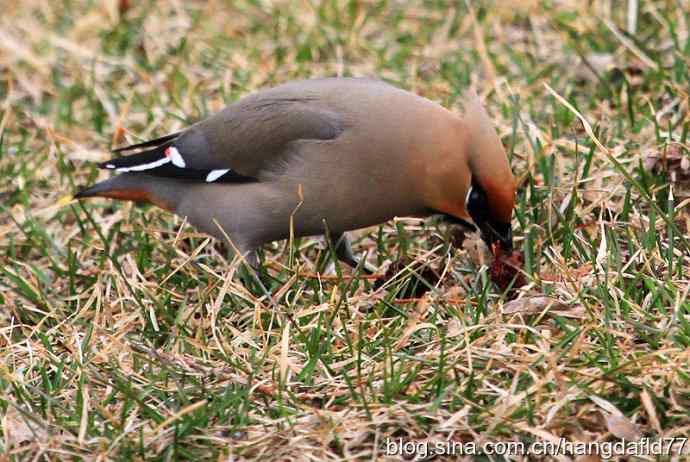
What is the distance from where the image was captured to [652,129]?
5488mm

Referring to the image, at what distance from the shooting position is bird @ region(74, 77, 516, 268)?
14.8 ft

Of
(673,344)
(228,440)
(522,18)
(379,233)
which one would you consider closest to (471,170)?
(379,233)

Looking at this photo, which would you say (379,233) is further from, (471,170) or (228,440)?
(228,440)

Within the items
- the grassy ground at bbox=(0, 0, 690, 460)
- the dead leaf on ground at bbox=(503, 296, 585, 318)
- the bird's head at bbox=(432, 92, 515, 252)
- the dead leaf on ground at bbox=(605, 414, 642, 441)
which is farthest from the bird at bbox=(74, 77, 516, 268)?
the dead leaf on ground at bbox=(605, 414, 642, 441)

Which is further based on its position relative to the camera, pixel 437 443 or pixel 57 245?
pixel 57 245

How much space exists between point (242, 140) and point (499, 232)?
3.75 feet

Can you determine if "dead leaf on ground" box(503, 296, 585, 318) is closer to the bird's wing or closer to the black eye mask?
the black eye mask

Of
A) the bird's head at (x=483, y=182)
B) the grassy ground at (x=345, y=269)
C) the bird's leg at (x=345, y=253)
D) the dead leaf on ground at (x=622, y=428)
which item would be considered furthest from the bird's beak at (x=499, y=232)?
the dead leaf on ground at (x=622, y=428)

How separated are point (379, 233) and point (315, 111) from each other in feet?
1.88

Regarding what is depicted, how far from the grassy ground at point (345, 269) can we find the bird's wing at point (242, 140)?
11.2 inches

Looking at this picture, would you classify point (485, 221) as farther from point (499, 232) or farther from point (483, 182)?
point (483, 182)

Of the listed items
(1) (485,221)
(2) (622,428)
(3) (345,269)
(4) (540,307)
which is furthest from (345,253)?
(2) (622,428)

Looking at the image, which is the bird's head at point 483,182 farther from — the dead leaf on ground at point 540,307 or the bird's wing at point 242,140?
the bird's wing at point 242,140

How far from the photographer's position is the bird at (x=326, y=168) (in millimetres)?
4508
